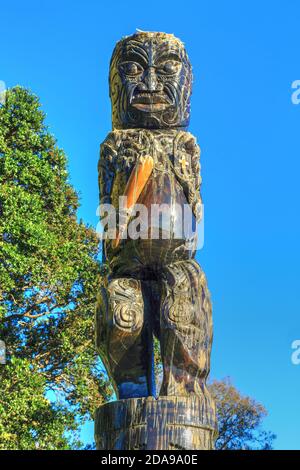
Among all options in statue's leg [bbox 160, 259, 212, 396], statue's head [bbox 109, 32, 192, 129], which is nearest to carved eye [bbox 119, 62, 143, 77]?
statue's head [bbox 109, 32, 192, 129]

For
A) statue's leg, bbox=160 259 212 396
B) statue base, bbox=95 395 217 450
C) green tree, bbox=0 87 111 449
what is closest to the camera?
statue base, bbox=95 395 217 450

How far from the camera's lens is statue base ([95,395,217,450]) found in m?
4.85

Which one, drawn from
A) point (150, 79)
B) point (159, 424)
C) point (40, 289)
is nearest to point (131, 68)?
point (150, 79)

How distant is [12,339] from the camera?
14.2 m

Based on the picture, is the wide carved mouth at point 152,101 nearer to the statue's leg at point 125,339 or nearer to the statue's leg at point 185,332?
the statue's leg at point 185,332

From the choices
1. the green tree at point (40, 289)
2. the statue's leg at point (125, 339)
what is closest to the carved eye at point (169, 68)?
the statue's leg at point (125, 339)

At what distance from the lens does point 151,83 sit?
19.7ft

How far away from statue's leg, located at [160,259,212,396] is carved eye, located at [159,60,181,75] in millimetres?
1702

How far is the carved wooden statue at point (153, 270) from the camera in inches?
196

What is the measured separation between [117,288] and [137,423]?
1067 millimetres

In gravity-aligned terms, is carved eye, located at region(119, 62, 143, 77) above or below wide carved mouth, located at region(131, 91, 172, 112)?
above

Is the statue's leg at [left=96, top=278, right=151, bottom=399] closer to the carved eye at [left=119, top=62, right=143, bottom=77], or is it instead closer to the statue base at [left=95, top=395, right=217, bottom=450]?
the statue base at [left=95, top=395, right=217, bottom=450]

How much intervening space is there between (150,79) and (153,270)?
5.23ft

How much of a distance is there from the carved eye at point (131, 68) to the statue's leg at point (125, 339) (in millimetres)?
1813
